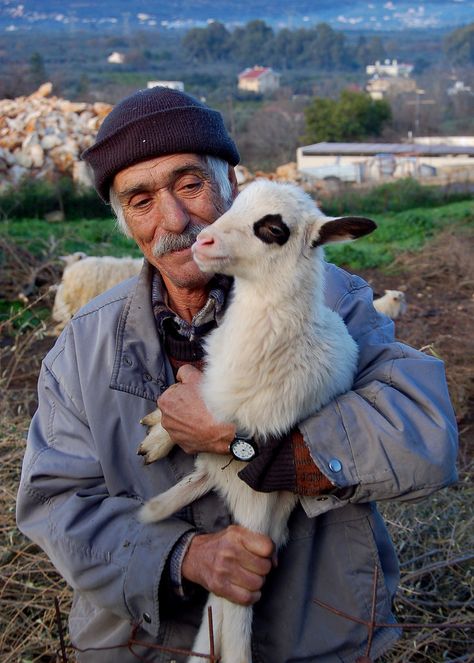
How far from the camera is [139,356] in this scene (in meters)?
2.26

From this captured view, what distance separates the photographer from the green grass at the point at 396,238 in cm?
1158

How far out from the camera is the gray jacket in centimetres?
199

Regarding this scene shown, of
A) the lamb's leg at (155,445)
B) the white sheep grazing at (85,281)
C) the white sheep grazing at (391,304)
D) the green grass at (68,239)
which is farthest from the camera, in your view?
the green grass at (68,239)

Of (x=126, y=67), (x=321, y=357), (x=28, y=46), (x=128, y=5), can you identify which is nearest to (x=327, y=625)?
(x=321, y=357)

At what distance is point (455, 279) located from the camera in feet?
34.7

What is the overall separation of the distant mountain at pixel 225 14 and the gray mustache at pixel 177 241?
117 meters

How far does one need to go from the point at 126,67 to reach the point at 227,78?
10746mm

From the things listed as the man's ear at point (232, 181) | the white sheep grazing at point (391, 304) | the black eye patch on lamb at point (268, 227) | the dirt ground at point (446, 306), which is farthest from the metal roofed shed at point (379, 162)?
the black eye patch on lamb at point (268, 227)

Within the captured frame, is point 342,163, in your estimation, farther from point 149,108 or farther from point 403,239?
point 149,108

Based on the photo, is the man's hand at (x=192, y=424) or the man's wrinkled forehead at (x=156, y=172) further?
the man's wrinkled forehead at (x=156, y=172)

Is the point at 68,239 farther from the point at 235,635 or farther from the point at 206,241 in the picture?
the point at 235,635

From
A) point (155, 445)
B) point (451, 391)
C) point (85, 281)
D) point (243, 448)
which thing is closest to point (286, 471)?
point (243, 448)

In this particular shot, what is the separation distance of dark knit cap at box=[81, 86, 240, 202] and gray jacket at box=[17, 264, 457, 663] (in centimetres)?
43

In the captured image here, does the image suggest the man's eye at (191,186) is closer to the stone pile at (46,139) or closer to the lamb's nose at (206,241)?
the lamb's nose at (206,241)
